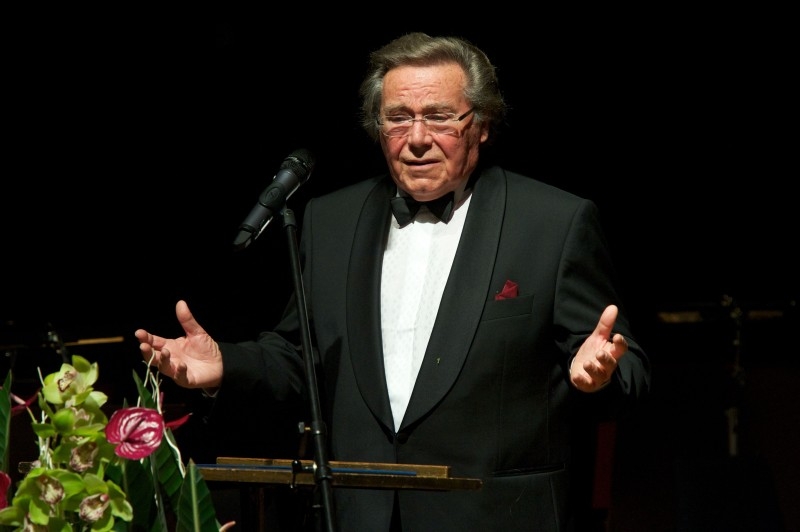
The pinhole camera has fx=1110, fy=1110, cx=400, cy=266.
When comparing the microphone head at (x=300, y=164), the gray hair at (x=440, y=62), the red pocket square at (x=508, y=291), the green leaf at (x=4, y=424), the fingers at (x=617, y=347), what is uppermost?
the gray hair at (x=440, y=62)

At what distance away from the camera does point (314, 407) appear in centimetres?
174

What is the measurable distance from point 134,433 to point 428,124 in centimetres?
139

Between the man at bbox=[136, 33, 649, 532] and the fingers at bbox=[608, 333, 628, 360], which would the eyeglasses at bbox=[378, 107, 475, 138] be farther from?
the fingers at bbox=[608, 333, 628, 360]

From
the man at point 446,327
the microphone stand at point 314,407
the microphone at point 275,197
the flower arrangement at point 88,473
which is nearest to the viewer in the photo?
the flower arrangement at point 88,473

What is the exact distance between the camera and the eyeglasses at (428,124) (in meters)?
2.48

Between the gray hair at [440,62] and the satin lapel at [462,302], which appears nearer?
the satin lapel at [462,302]

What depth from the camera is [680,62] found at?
4559mm

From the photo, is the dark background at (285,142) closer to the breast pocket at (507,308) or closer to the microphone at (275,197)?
the breast pocket at (507,308)

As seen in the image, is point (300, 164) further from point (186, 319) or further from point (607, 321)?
point (607, 321)

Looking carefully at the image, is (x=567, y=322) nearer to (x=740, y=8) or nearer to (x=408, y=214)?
(x=408, y=214)

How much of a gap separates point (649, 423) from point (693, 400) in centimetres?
24

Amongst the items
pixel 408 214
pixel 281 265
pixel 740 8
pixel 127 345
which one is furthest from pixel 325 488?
pixel 740 8

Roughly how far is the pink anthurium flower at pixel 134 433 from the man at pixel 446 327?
2.81ft

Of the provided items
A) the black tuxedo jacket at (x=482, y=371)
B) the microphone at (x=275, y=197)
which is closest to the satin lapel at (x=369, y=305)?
the black tuxedo jacket at (x=482, y=371)
